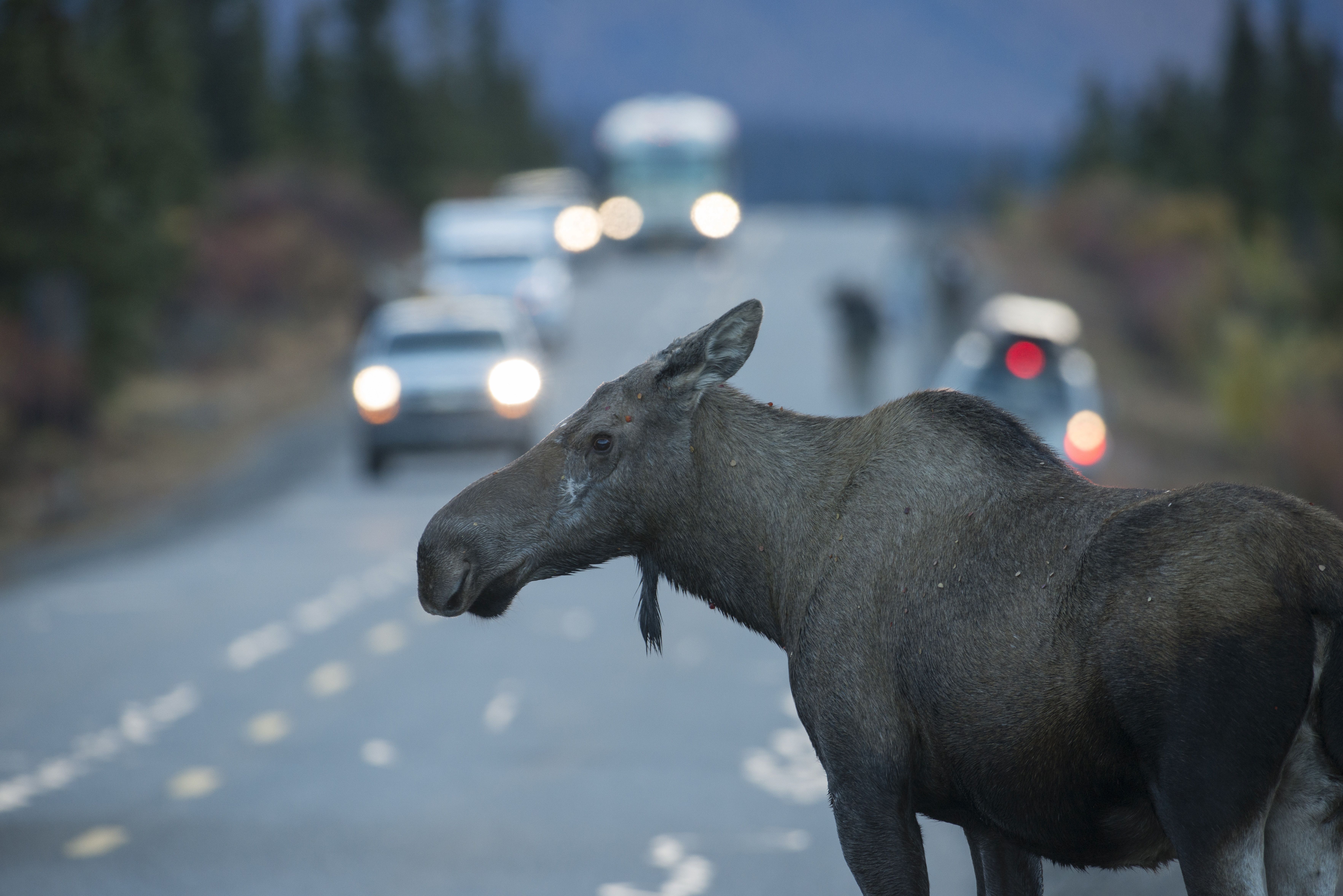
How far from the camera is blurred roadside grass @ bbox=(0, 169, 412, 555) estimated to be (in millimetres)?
22922

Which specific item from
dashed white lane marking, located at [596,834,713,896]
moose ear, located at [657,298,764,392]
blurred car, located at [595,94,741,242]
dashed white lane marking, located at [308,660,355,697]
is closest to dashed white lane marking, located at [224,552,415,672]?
dashed white lane marking, located at [308,660,355,697]

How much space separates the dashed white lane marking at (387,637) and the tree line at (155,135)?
15.4m

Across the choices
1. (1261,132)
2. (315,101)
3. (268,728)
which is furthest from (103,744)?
(1261,132)

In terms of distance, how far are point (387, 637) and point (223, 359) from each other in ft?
87.3

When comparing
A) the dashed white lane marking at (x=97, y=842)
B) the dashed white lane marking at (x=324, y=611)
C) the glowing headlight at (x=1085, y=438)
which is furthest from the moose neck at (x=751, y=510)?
the glowing headlight at (x=1085, y=438)

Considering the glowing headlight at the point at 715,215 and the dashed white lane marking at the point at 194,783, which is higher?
the glowing headlight at the point at 715,215

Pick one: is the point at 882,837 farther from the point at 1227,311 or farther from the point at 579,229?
the point at 579,229

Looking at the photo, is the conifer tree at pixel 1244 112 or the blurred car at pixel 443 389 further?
the conifer tree at pixel 1244 112

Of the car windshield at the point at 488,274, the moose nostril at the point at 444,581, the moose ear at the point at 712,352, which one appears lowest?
the moose nostril at the point at 444,581

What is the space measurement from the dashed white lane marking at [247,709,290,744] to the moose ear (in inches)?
243

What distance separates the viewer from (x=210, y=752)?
A: 9453 millimetres

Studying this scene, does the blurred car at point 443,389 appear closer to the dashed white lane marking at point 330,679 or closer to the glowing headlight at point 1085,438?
the glowing headlight at point 1085,438

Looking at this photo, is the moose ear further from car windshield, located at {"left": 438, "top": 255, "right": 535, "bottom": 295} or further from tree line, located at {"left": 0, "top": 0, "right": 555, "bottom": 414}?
car windshield, located at {"left": 438, "top": 255, "right": 535, "bottom": 295}

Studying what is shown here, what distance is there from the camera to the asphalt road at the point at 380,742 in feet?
23.9
